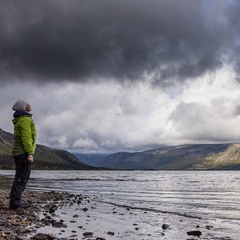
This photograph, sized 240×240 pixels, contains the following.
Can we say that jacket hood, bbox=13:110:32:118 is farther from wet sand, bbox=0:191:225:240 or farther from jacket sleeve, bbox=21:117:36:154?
wet sand, bbox=0:191:225:240

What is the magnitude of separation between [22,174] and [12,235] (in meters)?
4.31

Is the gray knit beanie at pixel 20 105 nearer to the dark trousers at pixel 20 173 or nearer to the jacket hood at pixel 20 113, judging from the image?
the jacket hood at pixel 20 113

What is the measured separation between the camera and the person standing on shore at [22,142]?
13.0 metres

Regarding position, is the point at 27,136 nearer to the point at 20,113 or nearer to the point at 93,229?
the point at 20,113

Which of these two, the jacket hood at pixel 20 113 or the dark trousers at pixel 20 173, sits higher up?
the jacket hood at pixel 20 113

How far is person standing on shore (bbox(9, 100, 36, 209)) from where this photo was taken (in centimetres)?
1304

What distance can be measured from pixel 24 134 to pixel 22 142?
39 cm

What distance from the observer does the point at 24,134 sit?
13000 mm

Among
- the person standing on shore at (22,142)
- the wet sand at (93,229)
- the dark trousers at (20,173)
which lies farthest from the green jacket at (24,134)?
the wet sand at (93,229)

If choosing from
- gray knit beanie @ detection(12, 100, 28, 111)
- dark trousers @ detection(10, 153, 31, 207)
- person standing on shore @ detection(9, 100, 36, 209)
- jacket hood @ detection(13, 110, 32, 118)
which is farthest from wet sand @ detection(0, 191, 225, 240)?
gray knit beanie @ detection(12, 100, 28, 111)

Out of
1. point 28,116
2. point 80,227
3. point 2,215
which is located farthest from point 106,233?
point 28,116

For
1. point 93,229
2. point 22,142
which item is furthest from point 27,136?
point 93,229

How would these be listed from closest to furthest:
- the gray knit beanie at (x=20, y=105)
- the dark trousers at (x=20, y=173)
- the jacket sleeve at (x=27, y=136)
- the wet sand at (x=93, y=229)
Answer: the wet sand at (x=93, y=229)
the jacket sleeve at (x=27, y=136)
the dark trousers at (x=20, y=173)
the gray knit beanie at (x=20, y=105)

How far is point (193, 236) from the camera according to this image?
1137cm
